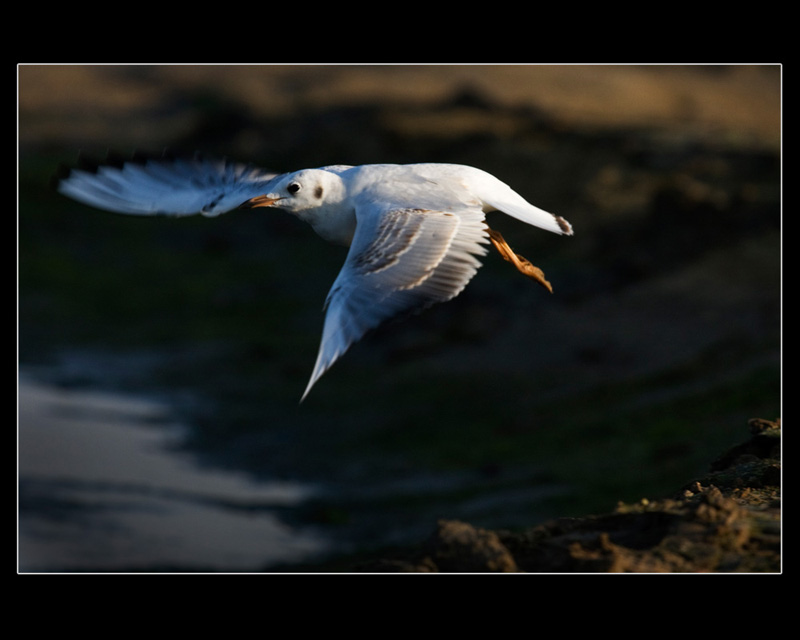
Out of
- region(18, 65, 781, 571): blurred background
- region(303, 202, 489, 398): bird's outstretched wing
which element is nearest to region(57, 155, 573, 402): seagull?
region(303, 202, 489, 398): bird's outstretched wing

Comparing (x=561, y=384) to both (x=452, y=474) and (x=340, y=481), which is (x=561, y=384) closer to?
(x=452, y=474)

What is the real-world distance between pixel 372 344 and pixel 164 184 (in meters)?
9.55

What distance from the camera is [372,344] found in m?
16.5

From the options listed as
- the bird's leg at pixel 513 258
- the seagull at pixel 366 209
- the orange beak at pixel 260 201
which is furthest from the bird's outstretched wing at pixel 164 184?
the bird's leg at pixel 513 258

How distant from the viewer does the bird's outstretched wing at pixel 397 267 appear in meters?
4.92

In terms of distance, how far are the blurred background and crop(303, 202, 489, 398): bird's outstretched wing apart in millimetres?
5881

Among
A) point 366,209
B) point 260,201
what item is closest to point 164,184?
point 260,201

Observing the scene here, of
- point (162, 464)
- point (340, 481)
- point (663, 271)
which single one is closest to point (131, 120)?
point (162, 464)

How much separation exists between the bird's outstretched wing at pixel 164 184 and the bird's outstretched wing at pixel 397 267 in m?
1.49

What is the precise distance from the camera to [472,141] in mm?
17750

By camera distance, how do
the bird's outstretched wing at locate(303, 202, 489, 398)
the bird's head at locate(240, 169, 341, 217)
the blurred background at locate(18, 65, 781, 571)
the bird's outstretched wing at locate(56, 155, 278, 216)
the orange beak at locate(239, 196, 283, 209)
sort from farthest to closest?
the blurred background at locate(18, 65, 781, 571) < the bird's outstretched wing at locate(56, 155, 278, 216) < the orange beak at locate(239, 196, 283, 209) < the bird's head at locate(240, 169, 341, 217) < the bird's outstretched wing at locate(303, 202, 489, 398)

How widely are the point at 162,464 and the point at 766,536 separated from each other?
10975mm

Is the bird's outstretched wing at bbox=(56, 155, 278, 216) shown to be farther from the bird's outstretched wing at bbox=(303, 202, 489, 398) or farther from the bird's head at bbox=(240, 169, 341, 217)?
the bird's outstretched wing at bbox=(303, 202, 489, 398)

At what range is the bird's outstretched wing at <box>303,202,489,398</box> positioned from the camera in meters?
4.92
